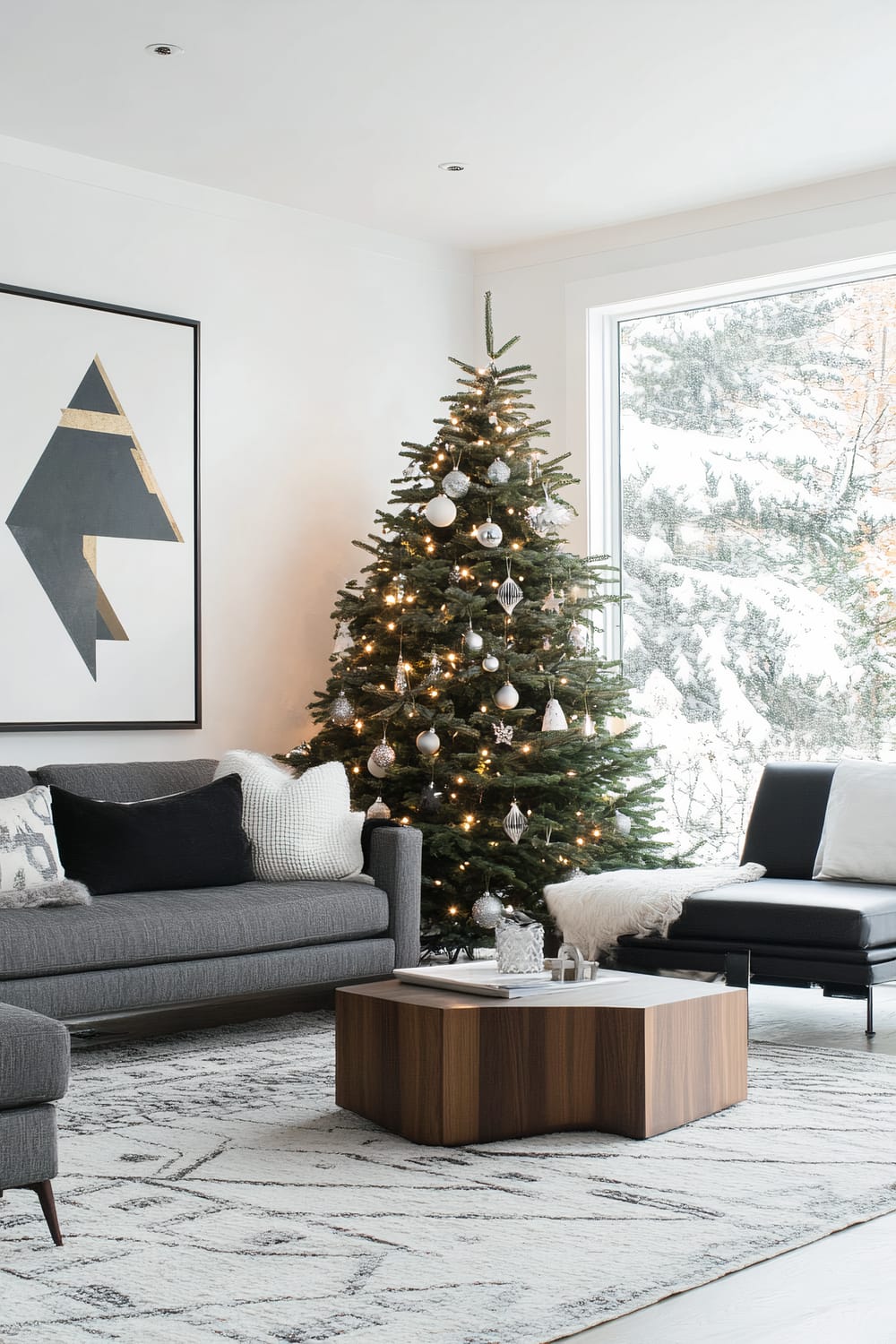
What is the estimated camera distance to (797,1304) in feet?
7.80

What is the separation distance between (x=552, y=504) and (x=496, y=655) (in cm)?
66

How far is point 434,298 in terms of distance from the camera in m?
6.89

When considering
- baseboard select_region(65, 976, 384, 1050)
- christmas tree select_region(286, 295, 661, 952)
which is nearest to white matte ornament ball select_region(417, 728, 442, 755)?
christmas tree select_region(286, 295, 661, 952)

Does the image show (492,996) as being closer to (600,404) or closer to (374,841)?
(374,841)

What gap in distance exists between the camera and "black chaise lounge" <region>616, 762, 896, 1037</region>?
14.3 ft

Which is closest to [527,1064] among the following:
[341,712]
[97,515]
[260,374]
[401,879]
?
[401,879]

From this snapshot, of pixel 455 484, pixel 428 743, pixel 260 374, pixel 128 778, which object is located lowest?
pixel 128 778

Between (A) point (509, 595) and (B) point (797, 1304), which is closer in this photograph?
(B) point (797, 1304)

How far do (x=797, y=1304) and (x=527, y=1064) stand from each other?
A: 1.06 meters

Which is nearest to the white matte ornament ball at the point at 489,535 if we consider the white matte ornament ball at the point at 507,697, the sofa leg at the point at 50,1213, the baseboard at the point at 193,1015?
the white matte ornament ball at the point at 507,697

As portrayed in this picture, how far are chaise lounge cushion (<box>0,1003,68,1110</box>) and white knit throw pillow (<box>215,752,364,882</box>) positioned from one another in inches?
89.6

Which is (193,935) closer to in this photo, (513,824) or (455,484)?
(513,824)

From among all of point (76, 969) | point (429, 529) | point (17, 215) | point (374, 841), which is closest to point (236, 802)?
point (374, 841)

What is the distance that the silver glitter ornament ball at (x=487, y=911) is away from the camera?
5.34 metres
